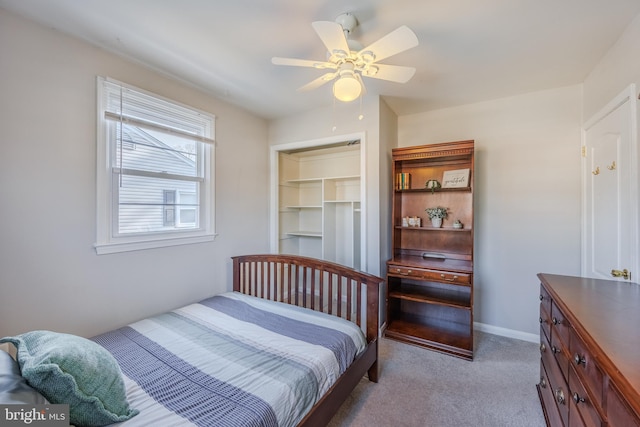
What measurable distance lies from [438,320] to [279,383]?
2314 millimetres

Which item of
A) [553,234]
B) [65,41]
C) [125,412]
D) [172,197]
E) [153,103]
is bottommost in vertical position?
[125,412]

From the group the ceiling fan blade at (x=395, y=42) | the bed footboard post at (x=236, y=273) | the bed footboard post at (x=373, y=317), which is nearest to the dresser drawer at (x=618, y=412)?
the bed footboard post at (x=373, y=317)

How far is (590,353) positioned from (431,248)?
2.14 meters

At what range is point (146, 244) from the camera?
7.20ft

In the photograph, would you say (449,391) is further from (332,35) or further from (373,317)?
(332,35)

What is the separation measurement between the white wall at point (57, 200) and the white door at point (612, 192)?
344cm

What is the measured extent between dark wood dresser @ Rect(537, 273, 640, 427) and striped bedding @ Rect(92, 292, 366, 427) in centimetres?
108

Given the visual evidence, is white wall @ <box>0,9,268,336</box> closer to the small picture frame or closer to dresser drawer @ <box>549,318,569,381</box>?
dresser drawer @ <box>549,318,569,381</box>

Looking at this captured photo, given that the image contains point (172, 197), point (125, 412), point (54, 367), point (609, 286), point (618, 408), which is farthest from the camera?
point (172, 197)

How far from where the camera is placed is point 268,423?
3.59 ft

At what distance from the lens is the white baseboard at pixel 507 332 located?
104 inches

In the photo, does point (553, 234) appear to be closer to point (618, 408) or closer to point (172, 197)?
point (618, 408)

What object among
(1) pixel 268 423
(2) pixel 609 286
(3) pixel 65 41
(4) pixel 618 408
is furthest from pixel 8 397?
(2) pixel 609 286

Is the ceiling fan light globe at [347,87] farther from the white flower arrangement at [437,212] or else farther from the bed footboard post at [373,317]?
the white flower arrangement at [437,212]
